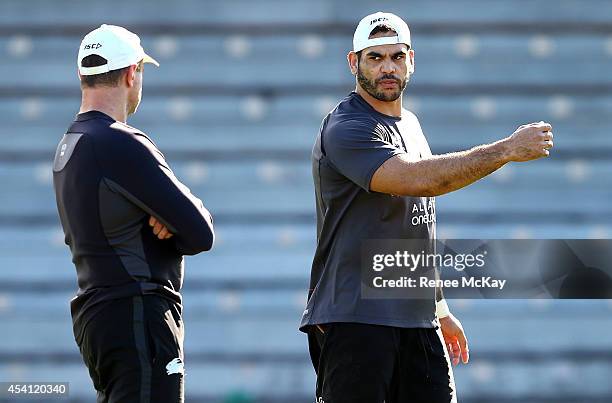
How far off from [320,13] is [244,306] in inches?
70.1

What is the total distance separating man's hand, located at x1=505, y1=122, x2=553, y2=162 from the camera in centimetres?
307

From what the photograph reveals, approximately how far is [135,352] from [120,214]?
35 cm

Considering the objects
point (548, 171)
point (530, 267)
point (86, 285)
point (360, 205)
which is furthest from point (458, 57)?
point (86, 285)

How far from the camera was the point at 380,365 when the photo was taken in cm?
332

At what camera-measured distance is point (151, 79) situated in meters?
7.14

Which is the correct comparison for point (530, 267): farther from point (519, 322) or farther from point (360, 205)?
point (360, 205)

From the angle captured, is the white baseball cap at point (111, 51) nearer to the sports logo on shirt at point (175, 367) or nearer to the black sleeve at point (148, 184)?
the black sleeve at point (148, 184)

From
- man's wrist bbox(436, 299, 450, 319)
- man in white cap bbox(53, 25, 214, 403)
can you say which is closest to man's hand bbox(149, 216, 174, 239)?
man in white cap bbox(53, 25, 214, 403)

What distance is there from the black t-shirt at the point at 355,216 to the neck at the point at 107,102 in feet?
1.94

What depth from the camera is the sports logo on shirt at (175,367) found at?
3.05 metres

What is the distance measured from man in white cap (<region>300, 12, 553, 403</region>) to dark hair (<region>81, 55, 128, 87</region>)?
0.62 m

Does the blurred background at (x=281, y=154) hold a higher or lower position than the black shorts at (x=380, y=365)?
higher

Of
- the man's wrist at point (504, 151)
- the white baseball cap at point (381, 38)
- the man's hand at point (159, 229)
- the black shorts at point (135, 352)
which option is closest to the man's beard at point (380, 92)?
the white baseball cap at point (381, 38)

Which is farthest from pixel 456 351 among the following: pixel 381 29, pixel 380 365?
pixel 381 29
